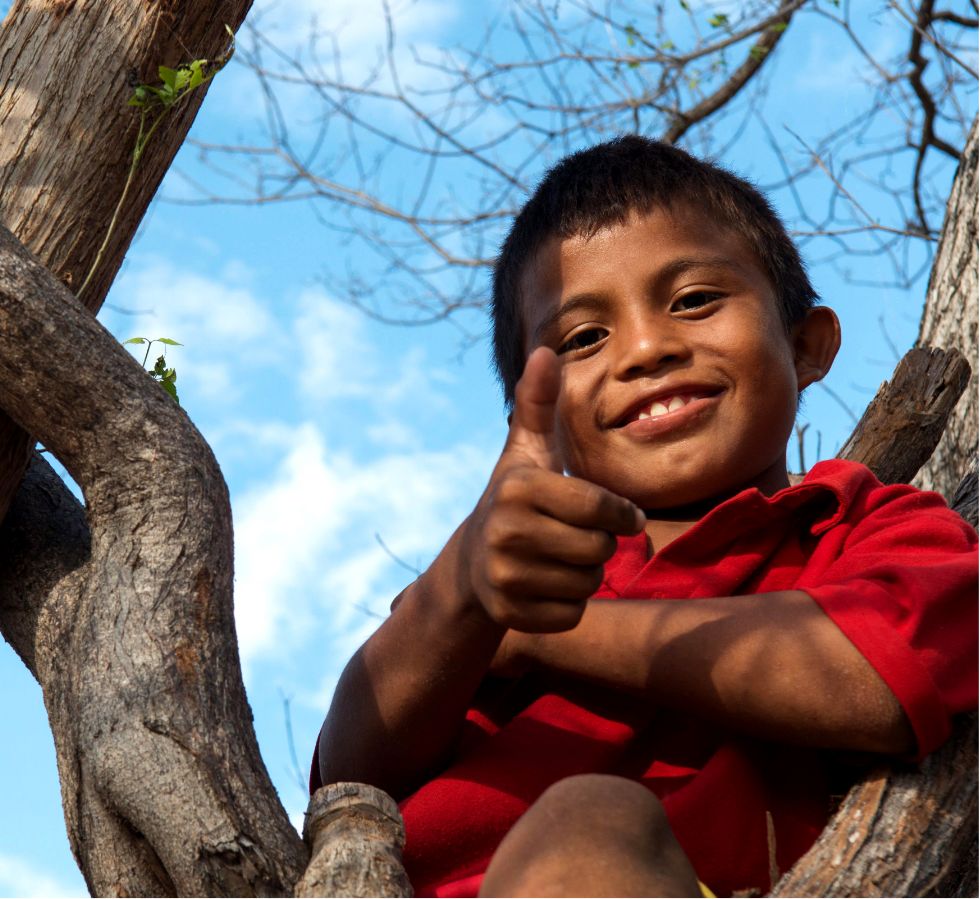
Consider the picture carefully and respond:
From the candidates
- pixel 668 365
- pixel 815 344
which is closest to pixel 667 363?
pixel 668 365

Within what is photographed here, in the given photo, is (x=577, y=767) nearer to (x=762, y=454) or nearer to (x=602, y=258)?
(x=762, y=454)

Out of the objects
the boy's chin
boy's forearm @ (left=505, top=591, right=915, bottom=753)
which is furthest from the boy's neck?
boy's forearm @ (left=505, top=591, right=915, bottom=753)

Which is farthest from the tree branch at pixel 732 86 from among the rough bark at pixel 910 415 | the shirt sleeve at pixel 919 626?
the shirt sleeve at pixel 919 626

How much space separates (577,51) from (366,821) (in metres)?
5.33

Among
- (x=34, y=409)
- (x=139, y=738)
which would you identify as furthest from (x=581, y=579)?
(x=34, y=409)

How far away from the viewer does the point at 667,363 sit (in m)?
2.27

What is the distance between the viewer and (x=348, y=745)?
1.96 metres

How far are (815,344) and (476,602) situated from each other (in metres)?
1.27

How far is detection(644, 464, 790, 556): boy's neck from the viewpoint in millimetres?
2283

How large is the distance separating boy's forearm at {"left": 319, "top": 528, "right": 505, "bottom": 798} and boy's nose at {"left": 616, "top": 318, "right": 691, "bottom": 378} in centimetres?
63

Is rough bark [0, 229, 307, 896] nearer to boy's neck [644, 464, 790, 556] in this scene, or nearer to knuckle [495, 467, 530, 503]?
knuckle [495, 467, 530, 503]

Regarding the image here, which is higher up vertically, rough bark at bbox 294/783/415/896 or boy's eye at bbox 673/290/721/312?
boy's eye at bbox 673/290/721/312

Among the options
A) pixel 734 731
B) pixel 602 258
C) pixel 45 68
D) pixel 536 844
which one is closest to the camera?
pixel 536 844

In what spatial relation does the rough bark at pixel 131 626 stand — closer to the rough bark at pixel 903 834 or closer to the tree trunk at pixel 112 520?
the tree trunk at pixel 112 520
